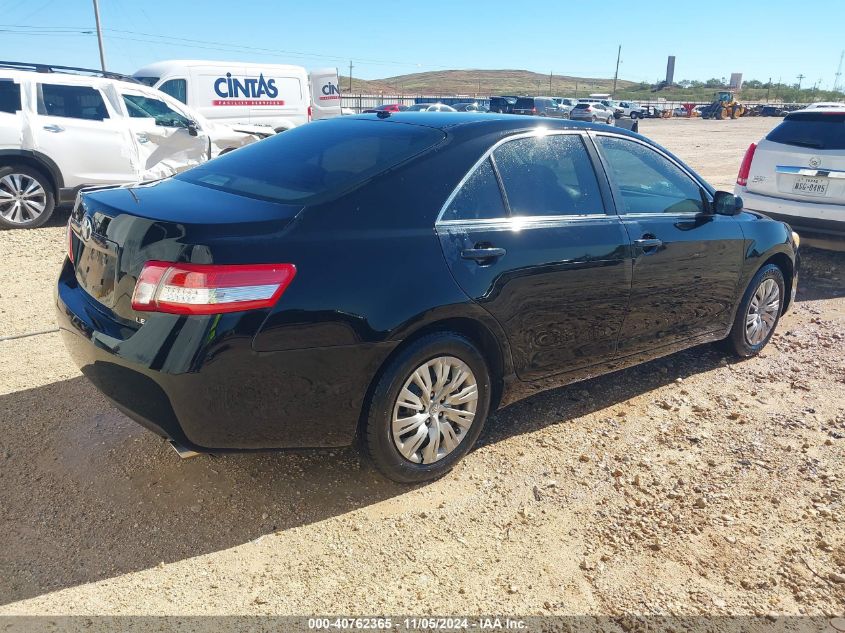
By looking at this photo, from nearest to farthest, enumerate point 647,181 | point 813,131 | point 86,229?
point 86,229
point 647,181
point 813,131

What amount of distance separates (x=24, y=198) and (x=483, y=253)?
727cm

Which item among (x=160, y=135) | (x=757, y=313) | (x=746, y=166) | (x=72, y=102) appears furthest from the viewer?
(x=160, y=135)

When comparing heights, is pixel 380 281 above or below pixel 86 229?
below

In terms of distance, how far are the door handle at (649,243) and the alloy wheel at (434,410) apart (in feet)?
4.38

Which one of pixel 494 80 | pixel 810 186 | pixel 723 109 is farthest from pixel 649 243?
pixel 494 80

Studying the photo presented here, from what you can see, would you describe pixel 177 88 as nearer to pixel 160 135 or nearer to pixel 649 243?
pixel 160 135

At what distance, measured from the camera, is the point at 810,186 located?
23.3ft

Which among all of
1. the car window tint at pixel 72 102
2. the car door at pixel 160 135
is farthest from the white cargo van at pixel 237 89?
the car window tint at pixel 72 102

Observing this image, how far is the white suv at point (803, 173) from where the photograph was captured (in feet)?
22.7

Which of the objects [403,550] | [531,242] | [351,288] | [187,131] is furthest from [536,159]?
[187,131]

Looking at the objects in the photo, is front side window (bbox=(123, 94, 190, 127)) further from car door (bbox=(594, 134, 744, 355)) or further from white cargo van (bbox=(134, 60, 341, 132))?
car door (bbox=(594, 134, 744, 355))

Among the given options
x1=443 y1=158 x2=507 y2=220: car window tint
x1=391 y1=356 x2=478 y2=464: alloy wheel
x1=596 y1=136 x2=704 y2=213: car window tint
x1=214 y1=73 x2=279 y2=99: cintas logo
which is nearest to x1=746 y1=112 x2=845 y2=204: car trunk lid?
x1=596 y1=136 x2=704 y2=213: car window tint

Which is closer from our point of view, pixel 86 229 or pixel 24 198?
pixel 86 229

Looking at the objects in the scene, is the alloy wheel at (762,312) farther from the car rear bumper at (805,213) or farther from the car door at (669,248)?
the car rear bumper at (805,213)
